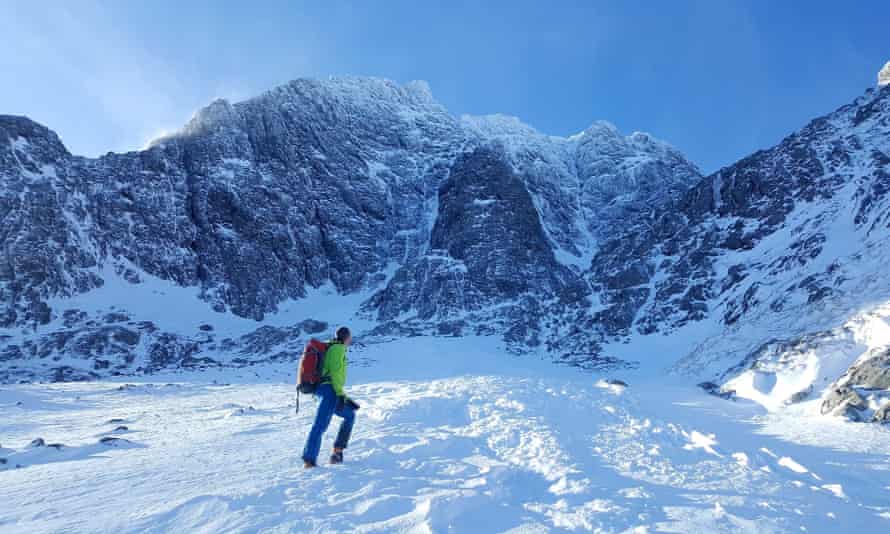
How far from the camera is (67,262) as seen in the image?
207 ft

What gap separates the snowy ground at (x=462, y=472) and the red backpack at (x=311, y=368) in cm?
112

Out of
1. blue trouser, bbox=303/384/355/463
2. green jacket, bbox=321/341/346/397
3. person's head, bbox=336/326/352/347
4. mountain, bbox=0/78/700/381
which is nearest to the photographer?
blue trouser, bbox=303/384/355/463

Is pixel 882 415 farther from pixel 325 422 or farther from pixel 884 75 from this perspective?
pixel 884 75

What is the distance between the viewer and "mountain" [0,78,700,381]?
2276 inches

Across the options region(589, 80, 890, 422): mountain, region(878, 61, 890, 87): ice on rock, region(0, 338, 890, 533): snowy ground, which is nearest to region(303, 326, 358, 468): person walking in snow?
Answer: region(0, 338, 890, 533): snowy ground

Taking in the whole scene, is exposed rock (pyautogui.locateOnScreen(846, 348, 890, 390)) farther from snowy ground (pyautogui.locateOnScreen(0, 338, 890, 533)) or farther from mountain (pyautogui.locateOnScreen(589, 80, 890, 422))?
snowy ground (pyautogui.locateOnScreen(0, 338, 890, 533))

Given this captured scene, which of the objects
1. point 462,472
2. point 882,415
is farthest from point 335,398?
point 882,415

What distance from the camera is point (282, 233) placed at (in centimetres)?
7881

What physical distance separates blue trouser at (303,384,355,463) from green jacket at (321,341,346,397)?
0.08 m

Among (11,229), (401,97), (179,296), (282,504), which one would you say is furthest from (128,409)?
(401,97)

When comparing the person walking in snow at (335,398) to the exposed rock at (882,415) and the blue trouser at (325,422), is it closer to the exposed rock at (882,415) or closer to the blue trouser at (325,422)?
the blue trouser at (325,422)

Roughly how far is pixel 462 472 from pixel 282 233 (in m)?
76.5

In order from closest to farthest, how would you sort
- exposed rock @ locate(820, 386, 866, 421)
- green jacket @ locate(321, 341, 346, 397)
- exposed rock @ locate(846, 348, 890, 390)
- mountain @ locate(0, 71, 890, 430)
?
1. green jacket @ locate(321, 341, 346, 397)
2. exposed rock @ locate(820, 386, 866, 421)
3. exposed rock @ locate(846, 348, 890, 390)
4. mountain @ locate(0, 71, 890, 430)

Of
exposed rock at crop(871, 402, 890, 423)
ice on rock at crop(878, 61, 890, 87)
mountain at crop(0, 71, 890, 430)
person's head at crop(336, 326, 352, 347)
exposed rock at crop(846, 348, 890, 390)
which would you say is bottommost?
exposed rock at crop(871, 402, 890, 423)
